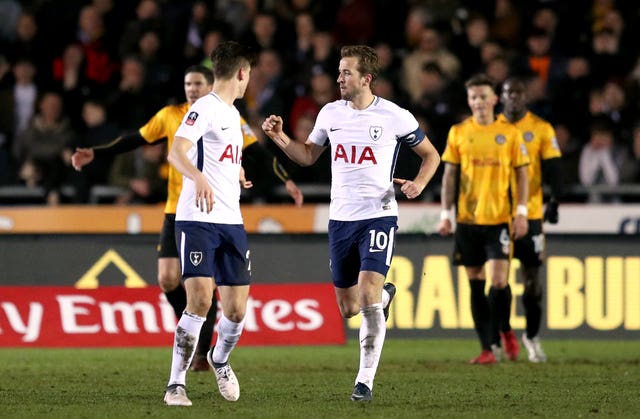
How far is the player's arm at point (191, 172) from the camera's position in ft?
28.1

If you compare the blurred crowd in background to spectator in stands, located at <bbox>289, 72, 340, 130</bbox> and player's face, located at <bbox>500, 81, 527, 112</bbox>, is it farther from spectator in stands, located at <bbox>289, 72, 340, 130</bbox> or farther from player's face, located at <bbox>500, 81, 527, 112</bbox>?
player's face, located at <bbox>500, 81, 527, 112</bbox>

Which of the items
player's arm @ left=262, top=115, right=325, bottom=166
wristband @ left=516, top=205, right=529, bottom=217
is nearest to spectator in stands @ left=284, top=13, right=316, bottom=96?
wristband @ left=516, top=205, right=529, bottom=217

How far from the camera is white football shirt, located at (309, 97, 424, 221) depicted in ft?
31.2

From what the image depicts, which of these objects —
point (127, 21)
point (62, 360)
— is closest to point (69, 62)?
point (127, 21)

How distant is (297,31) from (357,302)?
9.61m

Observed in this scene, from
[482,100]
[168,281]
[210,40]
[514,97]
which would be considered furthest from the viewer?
[210,40]

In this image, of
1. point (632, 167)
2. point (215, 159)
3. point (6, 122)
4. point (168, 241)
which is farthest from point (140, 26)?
point (215, 159)

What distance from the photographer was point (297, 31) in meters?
19.0

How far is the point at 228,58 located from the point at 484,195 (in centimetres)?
410

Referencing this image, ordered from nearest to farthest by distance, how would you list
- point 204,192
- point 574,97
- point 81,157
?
point 204,192
point 81,157
point 574,97

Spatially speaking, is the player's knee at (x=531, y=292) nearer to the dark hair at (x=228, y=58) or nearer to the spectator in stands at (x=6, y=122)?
the dark hair at (x=228, y=58)

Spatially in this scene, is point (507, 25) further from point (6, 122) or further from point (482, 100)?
point (6, 122)

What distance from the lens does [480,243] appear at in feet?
41.4

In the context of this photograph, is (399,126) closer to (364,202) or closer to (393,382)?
(364,202)
